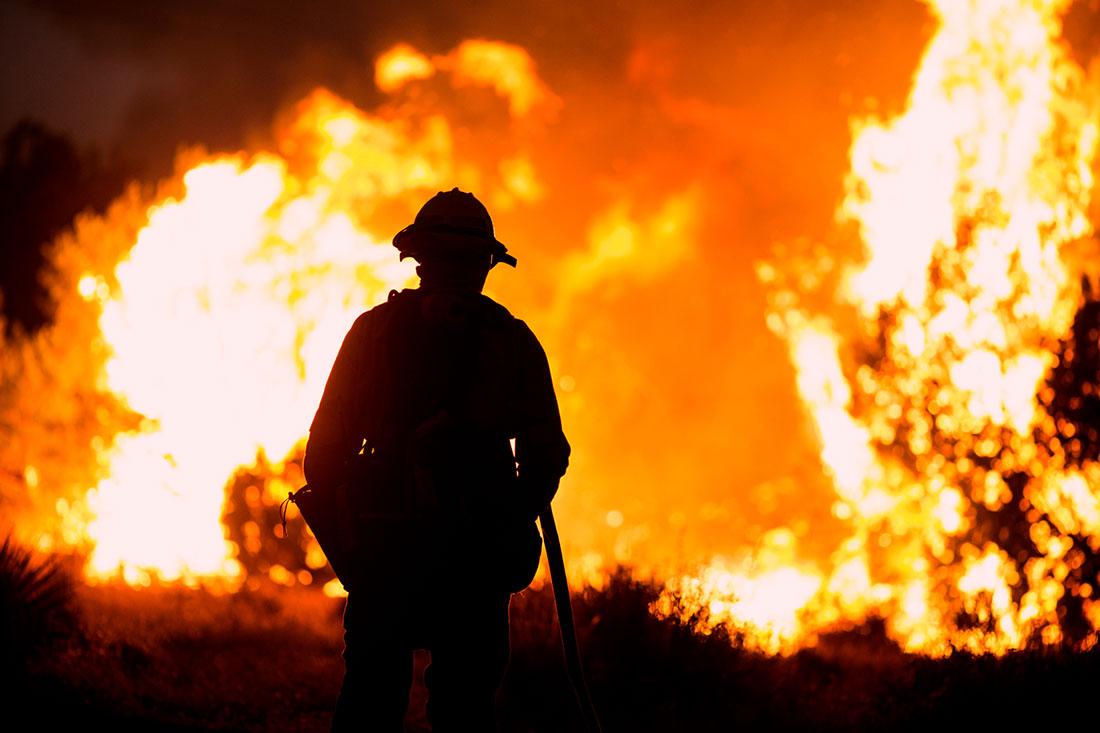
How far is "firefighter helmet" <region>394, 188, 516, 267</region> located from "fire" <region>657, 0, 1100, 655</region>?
277 inches

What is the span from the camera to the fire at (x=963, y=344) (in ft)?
34.0

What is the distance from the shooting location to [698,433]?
23172 millimetres

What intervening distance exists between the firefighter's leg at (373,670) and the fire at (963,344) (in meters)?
6.87

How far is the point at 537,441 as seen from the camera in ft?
12.4

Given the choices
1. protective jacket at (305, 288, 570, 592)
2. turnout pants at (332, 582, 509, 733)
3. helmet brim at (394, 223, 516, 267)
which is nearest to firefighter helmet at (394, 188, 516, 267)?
helmet brim at (394, 223, 516, 267)

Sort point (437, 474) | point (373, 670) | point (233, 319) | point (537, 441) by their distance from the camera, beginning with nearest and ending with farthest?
point (373, 670) < point (437, 474) < point (537, 441) < point (233, 319)

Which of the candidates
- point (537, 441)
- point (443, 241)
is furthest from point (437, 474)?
point (443, 241)

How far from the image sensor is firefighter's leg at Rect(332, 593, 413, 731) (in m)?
3.50

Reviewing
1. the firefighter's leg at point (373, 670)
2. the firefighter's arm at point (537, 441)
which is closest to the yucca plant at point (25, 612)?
the firefighter's leg at point (373, 670)

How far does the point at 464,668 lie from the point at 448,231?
169 cm

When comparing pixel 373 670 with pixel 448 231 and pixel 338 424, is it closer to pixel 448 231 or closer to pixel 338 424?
pixel 338 424

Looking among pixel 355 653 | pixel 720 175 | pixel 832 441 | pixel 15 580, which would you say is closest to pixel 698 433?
pixel 720 175

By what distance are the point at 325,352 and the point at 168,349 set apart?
2434mm

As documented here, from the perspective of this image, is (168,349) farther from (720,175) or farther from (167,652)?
(720,175)
